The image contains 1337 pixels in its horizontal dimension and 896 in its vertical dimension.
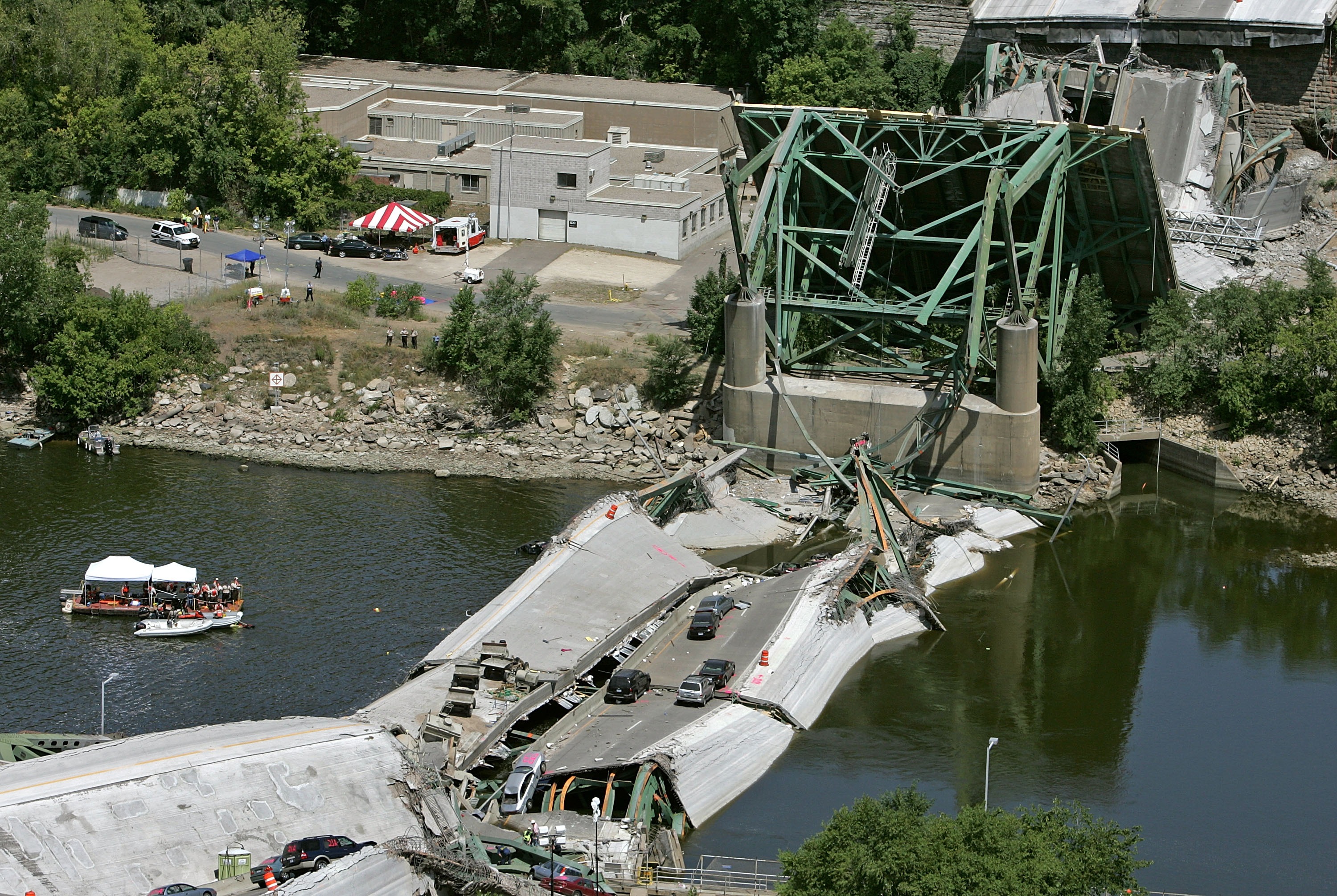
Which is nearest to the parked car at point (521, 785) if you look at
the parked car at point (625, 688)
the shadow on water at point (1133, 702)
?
the shadow on water at point (1133, 702)

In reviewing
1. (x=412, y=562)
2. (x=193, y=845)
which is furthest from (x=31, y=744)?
(x=412, y=562)

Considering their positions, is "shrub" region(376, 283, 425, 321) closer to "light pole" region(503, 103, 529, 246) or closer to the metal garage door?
"light pole" region(503, 103, 529, 246)

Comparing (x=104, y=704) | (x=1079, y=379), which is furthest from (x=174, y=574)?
(x=1079, y=379)

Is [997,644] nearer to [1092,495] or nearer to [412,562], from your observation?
[1092,495]

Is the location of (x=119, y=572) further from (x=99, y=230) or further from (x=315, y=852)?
(x=99, y=230)

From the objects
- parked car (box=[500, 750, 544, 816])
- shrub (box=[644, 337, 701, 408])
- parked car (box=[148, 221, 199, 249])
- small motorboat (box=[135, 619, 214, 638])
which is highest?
parked car (box=[148, 221, 199, 249])

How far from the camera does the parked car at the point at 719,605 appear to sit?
5856 cm

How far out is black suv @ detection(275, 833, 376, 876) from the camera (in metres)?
40.3

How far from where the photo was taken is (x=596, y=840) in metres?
43.6

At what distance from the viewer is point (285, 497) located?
70.8m

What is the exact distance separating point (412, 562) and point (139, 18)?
2579 inches

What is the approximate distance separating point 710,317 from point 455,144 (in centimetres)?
3220

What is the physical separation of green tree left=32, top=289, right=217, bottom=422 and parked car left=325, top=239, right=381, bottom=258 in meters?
14.4

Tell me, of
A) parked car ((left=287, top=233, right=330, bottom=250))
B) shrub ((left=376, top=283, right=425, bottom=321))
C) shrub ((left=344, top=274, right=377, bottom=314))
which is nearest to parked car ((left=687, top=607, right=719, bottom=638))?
shrub ((left=376, top=283, right=425, bottom=321))
